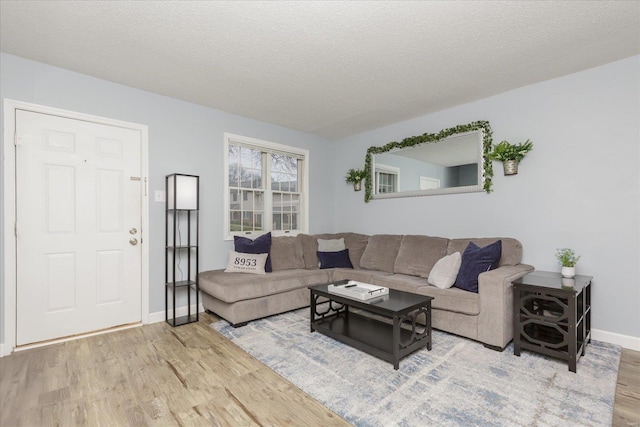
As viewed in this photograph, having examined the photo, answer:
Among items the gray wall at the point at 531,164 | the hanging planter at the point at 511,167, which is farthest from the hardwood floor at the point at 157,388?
the hanging planter at the point at 511,167

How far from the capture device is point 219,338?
300 centimetres

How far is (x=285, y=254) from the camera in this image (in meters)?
4.19

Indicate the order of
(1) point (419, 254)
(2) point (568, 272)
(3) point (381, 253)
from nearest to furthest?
(2) point (568, 272) → (1) point (419, 254) → (3) point (381, 253)

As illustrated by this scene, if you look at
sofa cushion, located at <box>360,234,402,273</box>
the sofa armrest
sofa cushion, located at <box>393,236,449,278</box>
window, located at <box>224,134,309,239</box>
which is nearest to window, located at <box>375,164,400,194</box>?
sofa cushion, located at <box>360,234,402,273</box>

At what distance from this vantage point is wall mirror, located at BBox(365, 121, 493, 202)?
3658mm

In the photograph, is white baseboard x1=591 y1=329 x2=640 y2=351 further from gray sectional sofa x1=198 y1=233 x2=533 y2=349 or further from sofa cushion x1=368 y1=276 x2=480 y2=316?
sofa cushion x1=368 y1=276 x2=480 y2=316

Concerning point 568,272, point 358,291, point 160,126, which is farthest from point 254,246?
point 568,272

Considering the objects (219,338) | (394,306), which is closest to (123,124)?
(219,338)

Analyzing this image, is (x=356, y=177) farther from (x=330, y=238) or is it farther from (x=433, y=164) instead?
(x=433, y=164)

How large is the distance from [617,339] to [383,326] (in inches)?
82.1

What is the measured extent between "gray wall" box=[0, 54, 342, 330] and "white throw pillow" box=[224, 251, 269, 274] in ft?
1.14

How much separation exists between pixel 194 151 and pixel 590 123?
4.24 metres

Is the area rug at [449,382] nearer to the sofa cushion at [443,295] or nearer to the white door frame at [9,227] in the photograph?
the sofa cushion at [443,295]

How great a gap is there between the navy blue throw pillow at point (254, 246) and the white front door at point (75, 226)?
110 centimetres
